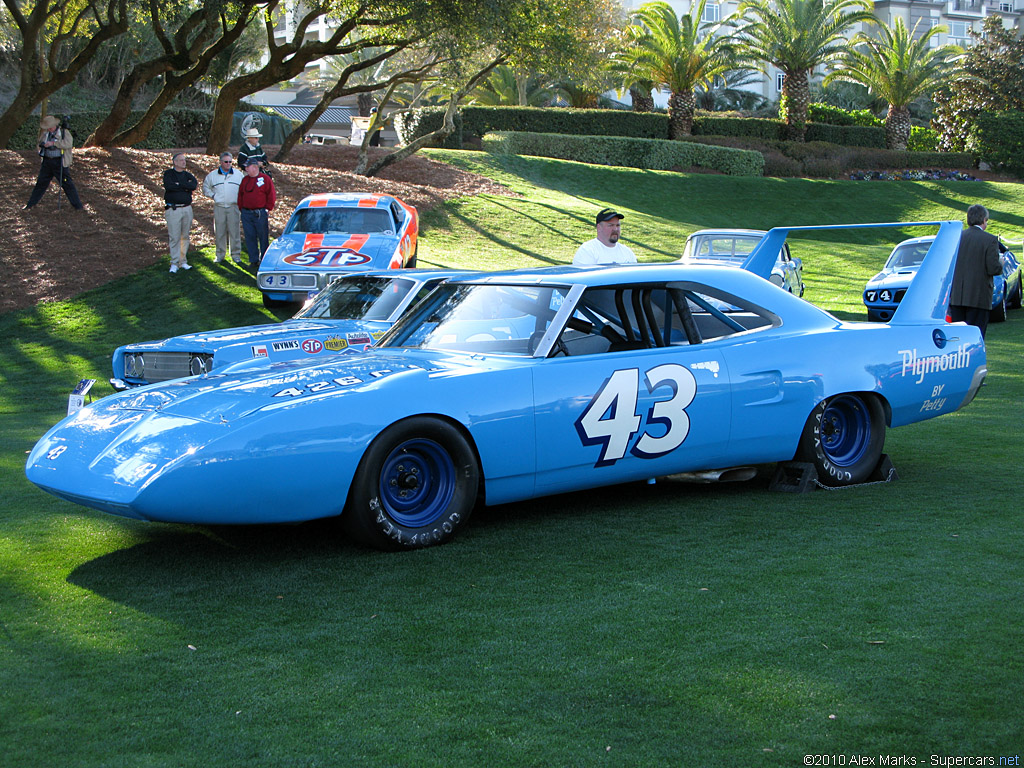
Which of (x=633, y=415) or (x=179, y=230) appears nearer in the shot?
(x=633, y=415)

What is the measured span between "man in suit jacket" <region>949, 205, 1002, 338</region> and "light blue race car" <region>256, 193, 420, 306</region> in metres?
6.85

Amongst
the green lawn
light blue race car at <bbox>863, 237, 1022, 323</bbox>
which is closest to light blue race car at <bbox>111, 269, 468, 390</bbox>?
the green lawn

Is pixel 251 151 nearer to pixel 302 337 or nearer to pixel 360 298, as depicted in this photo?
pixel 360 298

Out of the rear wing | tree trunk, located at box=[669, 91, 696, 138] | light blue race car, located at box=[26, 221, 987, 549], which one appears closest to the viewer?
light blue race car, located at box=[26, 221, 987, 549]

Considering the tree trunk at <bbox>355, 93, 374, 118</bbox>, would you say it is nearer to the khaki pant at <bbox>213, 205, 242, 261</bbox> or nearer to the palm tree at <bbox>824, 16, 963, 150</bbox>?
the palm tree at <bbox>824, 16, 963, 150</bbox>

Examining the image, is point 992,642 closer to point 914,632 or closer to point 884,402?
point 914,632

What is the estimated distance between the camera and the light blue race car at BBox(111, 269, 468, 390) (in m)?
8.59

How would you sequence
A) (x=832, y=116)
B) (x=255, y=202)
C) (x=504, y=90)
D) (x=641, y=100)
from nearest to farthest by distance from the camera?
(x=255, y=202) → (x=641, y=100) → (x=832, y=116) → (x=504, y=90)

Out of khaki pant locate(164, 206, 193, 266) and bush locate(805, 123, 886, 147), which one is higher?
bush locate(805, 123, 886, 147)

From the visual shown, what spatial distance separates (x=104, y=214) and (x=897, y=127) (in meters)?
34.0

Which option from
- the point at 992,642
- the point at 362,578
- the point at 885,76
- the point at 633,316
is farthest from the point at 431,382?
the point at 885,76

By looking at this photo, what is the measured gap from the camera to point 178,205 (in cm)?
1667

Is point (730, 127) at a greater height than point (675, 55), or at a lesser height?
lesser

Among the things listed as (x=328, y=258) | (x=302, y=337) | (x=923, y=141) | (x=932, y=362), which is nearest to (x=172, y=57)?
(x=328, y=258)
